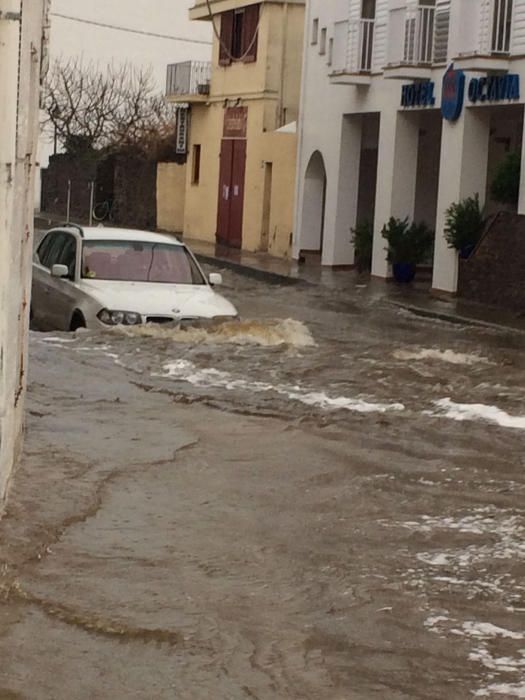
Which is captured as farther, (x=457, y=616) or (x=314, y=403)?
(x=314, y=403)

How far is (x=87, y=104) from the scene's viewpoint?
184 feet

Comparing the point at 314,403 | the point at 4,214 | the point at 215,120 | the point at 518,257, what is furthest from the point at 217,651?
the point at 215,120

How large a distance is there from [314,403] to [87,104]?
1742 inches

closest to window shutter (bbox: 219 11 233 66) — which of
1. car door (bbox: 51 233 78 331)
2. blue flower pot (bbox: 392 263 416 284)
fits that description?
blue flower pot (bbox: 392 263 416 284)

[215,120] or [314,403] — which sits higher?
[215,120]

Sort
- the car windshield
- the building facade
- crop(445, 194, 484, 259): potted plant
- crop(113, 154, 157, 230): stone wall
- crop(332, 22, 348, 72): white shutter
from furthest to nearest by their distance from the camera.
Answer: crop(113, 154, 157, 230): stone wall
crop(332, 22, 348, 72): white shutter
crop(445, 194, 484, 259): potted plant
the car windshield
the building facade

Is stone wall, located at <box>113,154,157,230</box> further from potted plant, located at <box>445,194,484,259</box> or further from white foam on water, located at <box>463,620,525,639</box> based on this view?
white foam on water, located at <box>463,620,525,639</box>

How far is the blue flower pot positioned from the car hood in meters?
14.8

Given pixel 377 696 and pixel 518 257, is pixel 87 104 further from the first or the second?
pixel 377 696

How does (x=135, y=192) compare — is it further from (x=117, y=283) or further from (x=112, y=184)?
(x=117, y=283)

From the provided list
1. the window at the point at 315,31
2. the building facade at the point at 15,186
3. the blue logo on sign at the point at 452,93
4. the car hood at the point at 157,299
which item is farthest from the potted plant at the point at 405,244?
the building facade at the point at 15,186

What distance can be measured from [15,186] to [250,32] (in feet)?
116

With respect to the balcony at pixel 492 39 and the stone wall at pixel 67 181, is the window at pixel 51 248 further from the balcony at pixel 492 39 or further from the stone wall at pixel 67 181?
the stone wall at pixel 67 181

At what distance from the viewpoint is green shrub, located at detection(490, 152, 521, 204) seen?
88.1 feet
